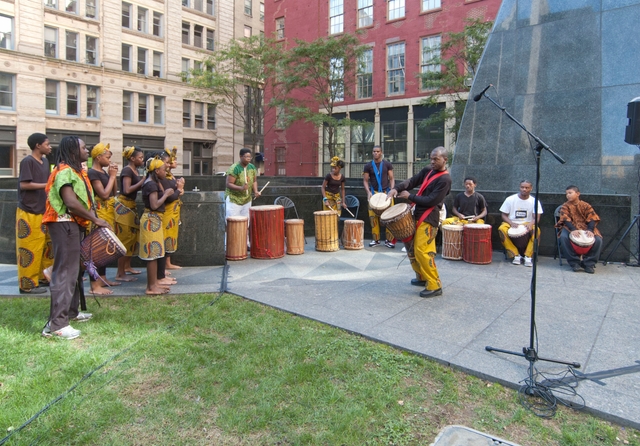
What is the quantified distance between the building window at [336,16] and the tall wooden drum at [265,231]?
29.8m

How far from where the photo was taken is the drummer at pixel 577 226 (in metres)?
8.56

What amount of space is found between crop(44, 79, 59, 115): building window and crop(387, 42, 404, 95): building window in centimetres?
2474

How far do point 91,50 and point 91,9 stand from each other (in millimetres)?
3193

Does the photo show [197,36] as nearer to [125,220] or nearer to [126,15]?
[126,15]

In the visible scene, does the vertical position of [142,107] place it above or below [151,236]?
above

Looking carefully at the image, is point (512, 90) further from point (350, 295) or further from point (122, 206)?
point (122, 206)

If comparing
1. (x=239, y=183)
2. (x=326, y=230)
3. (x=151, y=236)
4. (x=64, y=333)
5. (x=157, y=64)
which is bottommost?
(x=64, y=333)

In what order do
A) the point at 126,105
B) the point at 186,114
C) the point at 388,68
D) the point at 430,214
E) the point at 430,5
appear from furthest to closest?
the point at 186,114, the point at 126,105, the point at 388,68, the point at 430,5, the point at 430,214

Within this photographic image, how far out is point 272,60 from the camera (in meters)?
32.7

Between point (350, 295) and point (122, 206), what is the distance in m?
3.63

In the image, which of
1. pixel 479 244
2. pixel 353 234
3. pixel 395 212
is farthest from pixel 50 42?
pixel 395 212

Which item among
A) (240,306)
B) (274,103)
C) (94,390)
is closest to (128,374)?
(94,390)

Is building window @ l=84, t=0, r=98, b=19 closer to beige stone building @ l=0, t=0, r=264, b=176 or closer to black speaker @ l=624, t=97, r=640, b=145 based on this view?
beige stone building @ l=0, t=0, r=264, b=176

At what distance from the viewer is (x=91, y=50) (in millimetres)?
39250
